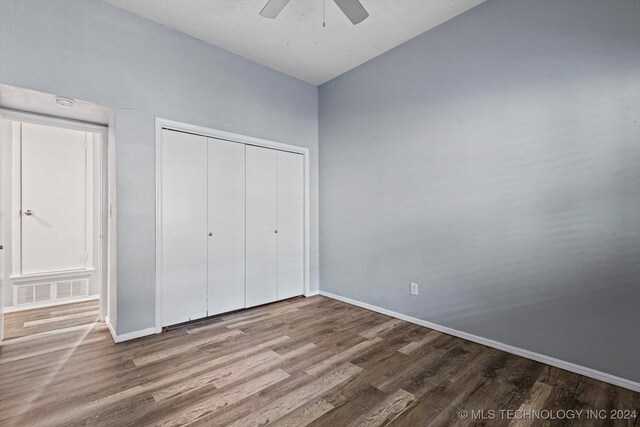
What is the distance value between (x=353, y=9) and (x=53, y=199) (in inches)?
167

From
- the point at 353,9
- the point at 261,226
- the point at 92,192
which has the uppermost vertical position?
the point at 353,9

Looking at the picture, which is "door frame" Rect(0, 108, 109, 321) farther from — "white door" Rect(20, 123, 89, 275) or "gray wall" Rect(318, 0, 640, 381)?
"gray wall" Rect(318, 0, 640, 381)

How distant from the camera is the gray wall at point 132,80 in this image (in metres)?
2.22

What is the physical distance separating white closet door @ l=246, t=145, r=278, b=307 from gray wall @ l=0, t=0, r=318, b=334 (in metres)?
0.37

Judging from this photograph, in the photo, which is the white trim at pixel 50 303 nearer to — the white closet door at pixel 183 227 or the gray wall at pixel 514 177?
the white closet door at pixel 183 227

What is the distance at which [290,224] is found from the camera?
3871 mm

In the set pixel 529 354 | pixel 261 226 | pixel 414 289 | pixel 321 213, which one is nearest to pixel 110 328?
pixel 261 226

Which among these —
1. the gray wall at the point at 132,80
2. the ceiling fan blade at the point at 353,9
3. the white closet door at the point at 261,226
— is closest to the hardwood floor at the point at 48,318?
the gray wall at the point at 132,80

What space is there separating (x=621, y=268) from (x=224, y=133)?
3.56 m

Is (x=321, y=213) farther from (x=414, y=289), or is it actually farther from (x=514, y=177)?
(x=514, y=177)

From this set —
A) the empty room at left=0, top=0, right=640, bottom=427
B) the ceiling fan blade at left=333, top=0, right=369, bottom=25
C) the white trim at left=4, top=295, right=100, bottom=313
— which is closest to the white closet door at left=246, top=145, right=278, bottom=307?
the empty room at left=0, top=0, right=640, bottom=427

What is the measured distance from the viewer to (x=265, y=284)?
3.62 metres

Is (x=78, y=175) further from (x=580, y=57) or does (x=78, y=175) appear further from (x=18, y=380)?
(x=580, y=57)

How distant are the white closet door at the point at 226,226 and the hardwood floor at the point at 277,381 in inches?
21.0
